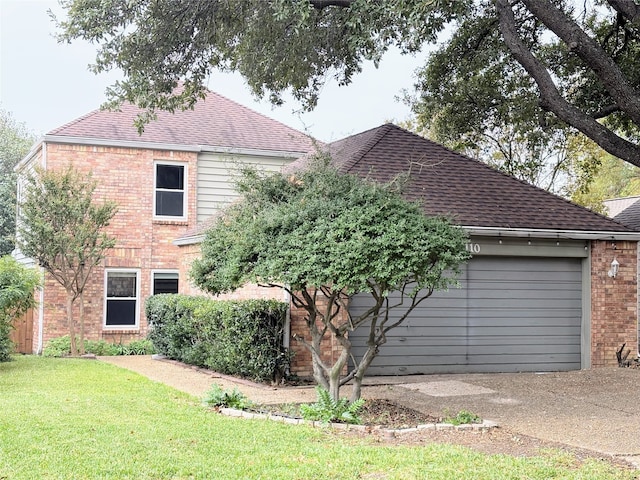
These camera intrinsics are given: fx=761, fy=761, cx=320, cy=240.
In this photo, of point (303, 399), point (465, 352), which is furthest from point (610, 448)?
point (465, 352)

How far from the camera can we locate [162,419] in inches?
348

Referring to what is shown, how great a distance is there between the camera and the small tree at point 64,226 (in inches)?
672

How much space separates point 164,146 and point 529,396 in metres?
12.2

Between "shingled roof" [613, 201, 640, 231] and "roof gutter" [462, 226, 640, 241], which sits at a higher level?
"shingled roof" [613, 201, 640, 231]

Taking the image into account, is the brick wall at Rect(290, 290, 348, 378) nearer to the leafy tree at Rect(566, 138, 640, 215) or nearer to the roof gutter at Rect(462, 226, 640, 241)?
the roof gutter at Rect(462, 226, 640, 241)

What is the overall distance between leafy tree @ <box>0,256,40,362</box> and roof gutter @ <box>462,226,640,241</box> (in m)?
8.42

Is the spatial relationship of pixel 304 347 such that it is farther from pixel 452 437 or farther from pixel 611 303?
pixel 611 303

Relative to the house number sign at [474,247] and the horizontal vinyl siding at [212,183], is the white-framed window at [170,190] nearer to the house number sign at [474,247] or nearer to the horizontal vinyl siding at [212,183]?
the horizontal vinyl siding at [212,183]

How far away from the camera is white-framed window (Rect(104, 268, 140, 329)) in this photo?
64.3ft

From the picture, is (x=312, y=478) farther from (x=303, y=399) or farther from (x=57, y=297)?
(x=57, y=297)

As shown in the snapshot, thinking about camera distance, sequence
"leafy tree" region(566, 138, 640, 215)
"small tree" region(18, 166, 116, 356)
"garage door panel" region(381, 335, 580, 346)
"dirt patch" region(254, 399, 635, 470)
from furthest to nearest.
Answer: "leafy tree" region(566, 138, 640, 215), "small tree" region(18, 166, 116, 356), "garage door panel" region(381, 335, 580, 346), "dirt patch" region(254, 399, 635, 470)

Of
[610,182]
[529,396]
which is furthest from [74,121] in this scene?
[610,182]

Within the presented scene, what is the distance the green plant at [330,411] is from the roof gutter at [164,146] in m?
10.5

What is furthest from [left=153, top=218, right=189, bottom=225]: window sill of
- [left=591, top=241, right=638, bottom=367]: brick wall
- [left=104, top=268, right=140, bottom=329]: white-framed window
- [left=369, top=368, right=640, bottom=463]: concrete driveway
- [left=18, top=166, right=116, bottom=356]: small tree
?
[left=591, top=241, right=638, bottom=367]: brick wall
